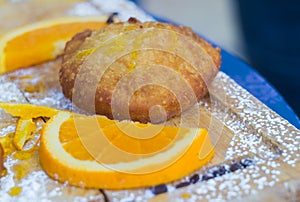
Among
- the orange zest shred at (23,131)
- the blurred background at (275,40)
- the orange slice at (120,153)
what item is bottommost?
the orange zest shred at (23,131)

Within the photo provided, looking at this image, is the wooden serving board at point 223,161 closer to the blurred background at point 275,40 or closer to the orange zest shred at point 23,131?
the orange zest shred at point 23,131

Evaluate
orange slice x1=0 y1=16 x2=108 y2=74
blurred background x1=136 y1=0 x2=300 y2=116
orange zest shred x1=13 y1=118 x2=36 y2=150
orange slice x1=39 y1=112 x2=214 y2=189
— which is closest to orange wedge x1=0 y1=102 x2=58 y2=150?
orange zest shred x1=13 y1=118 x2=36 y2=150

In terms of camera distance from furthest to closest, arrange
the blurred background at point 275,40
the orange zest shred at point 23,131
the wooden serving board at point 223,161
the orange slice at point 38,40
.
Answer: the blurred background at point 275,40
the orange slice at point 38,40
the orange zest shred at point 23,131
the wooden serving board at point 223,161

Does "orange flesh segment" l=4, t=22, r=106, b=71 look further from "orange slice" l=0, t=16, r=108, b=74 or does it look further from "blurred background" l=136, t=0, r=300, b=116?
"blurred background" l=136, t=0, r=300, b=116

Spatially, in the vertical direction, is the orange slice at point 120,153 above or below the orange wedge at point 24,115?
above

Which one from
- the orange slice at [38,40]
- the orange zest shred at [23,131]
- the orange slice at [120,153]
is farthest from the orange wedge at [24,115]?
the orange slice at [38,40]

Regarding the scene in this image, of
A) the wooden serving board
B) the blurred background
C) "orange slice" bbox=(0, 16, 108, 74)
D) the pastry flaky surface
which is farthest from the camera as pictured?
the blurred background

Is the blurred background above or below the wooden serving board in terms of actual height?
above
